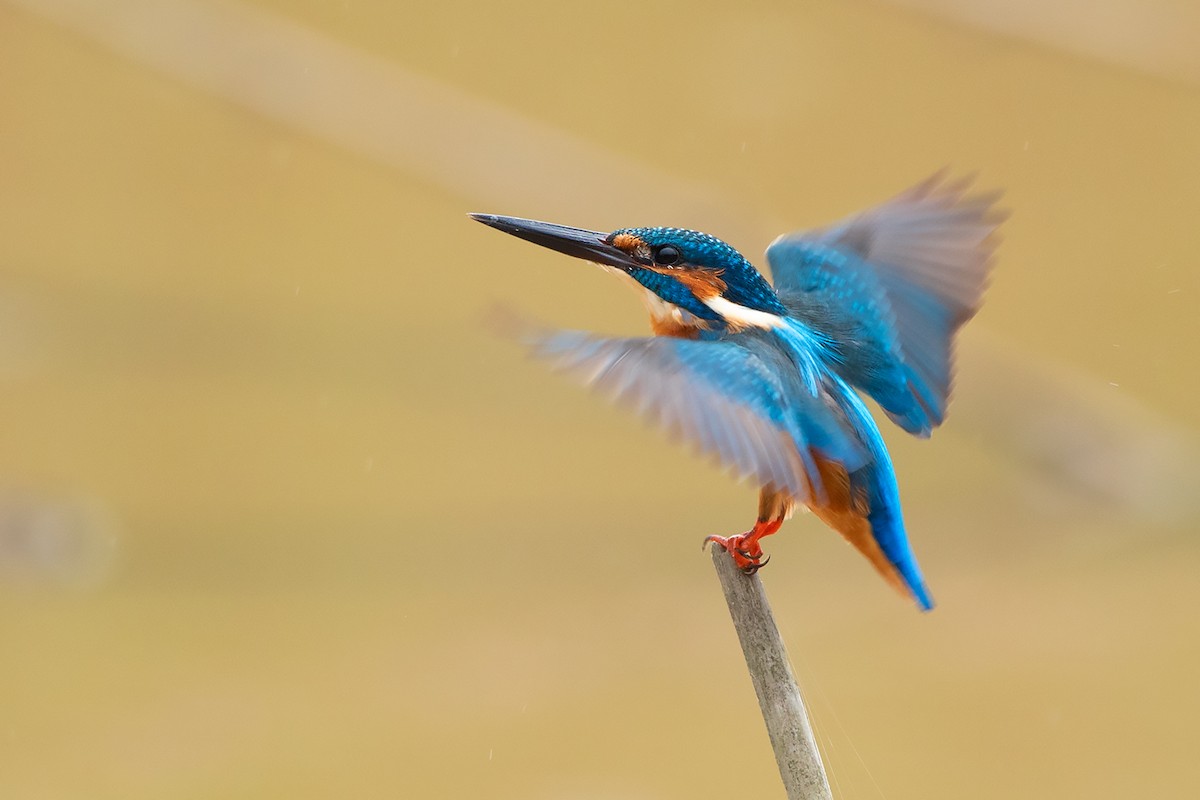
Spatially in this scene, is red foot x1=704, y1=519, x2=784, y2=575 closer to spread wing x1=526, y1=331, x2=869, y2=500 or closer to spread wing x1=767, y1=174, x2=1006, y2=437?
spread wing x1=526, y1=331, x2=869, y2=500

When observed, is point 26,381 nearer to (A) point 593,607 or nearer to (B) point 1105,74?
(A) point 593,607

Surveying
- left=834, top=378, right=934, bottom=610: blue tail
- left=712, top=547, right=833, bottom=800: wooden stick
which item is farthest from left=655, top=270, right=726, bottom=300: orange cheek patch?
left=712, top=547, right=833, bottom=800: wooden stick

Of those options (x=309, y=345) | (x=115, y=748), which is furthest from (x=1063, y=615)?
(x=115, y=748)

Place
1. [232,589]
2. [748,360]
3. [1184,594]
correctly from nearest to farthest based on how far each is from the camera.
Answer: [748,360] < [232,589] < [1184,594]

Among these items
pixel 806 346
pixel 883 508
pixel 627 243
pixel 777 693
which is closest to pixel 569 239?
pixel 627 243

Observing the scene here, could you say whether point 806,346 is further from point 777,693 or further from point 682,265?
point 777,693

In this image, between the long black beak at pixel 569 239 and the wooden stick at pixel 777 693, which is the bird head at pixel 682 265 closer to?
the long black beak at pixel 569 239
